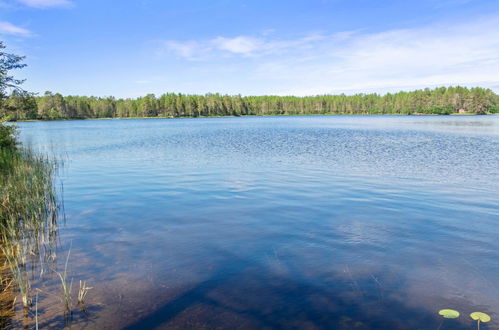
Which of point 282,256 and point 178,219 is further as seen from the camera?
point 178,219

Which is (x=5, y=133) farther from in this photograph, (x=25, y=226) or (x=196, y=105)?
(x=196, y=105)

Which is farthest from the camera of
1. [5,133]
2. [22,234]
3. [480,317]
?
[5,133]

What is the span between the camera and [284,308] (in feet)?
23.6

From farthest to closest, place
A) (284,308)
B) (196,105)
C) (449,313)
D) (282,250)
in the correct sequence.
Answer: (196,105) → (282,250) → (284,308) → (449,313)

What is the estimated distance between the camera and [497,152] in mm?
Result: 30812

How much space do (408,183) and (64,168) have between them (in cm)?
2532

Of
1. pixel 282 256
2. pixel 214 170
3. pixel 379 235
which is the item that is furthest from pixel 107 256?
pixel 214 170

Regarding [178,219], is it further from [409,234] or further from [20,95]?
[20,95]

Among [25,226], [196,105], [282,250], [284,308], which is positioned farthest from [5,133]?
[196,105]

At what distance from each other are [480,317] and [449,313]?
0.57 meters

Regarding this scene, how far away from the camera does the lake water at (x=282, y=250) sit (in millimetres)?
7016

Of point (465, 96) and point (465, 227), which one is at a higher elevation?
point (465, 96)

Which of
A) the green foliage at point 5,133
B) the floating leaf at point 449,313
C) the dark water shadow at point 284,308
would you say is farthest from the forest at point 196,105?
the floating leaf at point 449,313

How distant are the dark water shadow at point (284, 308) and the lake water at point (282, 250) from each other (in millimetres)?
32
